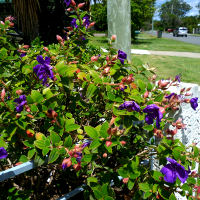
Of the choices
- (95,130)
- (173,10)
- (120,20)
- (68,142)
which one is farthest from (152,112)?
(173,10)

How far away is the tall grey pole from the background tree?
208ft

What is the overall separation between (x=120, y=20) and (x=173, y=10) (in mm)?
86766

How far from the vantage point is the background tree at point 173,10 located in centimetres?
6041

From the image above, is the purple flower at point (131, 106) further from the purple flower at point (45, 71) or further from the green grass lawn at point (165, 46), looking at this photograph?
the green grass lawn at point (165, 46)

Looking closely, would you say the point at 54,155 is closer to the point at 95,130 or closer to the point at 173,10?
the point at 95,130

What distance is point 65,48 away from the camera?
1.54m

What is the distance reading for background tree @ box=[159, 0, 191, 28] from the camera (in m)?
60.4

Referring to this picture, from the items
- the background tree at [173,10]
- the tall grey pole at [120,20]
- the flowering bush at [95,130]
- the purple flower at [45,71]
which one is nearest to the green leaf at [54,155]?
the flowering bush at [95,130]

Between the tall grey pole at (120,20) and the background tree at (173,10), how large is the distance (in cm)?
6338

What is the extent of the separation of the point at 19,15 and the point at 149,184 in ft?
19.5

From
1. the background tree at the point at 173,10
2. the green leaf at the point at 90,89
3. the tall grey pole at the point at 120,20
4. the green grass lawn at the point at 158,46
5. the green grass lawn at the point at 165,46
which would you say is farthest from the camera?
the background tree at the point at 173,10

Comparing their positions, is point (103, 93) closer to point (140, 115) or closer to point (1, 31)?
point (140, 115)

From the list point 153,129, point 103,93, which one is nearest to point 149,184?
point 153,129

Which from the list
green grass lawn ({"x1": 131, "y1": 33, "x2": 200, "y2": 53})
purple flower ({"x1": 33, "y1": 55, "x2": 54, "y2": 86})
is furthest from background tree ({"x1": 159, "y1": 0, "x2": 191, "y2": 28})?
purple flower ({"x1": 33, "y1": 55, "x2": 54, "y2": 86})
